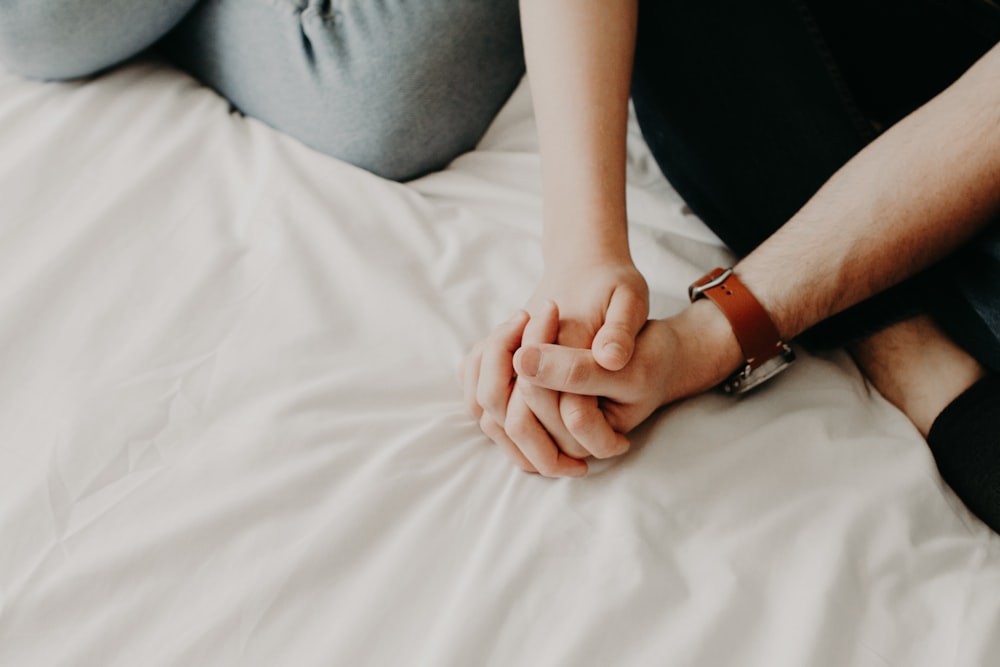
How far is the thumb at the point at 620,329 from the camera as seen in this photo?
1.94ft

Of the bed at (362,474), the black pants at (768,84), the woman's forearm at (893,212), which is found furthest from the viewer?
the black pants at (768,84)

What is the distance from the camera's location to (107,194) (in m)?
0.77

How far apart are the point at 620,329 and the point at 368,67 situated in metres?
0.44

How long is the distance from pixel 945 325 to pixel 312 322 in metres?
0.61

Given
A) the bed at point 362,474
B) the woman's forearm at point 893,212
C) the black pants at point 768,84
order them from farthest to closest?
the black pants at point 768,84
the woman's forearm at point 893,212
the bed at point 362,474

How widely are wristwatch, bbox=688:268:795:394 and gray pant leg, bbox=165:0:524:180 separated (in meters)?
0.39

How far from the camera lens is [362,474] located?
0.60m

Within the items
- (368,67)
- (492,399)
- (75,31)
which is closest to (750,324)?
(492,399)

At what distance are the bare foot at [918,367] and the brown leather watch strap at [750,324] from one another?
0.41 feet

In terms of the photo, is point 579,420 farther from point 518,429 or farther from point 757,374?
point 757,374

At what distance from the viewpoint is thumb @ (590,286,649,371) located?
59cm

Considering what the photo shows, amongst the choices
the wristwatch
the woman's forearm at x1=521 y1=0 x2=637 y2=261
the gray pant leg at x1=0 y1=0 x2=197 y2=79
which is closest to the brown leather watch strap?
the wristwatch

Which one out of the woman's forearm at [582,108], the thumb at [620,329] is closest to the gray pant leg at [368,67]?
the woman's forearm at [582,108]

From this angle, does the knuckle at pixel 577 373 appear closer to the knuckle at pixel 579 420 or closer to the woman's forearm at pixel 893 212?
the knuckle at pixel 579 420
